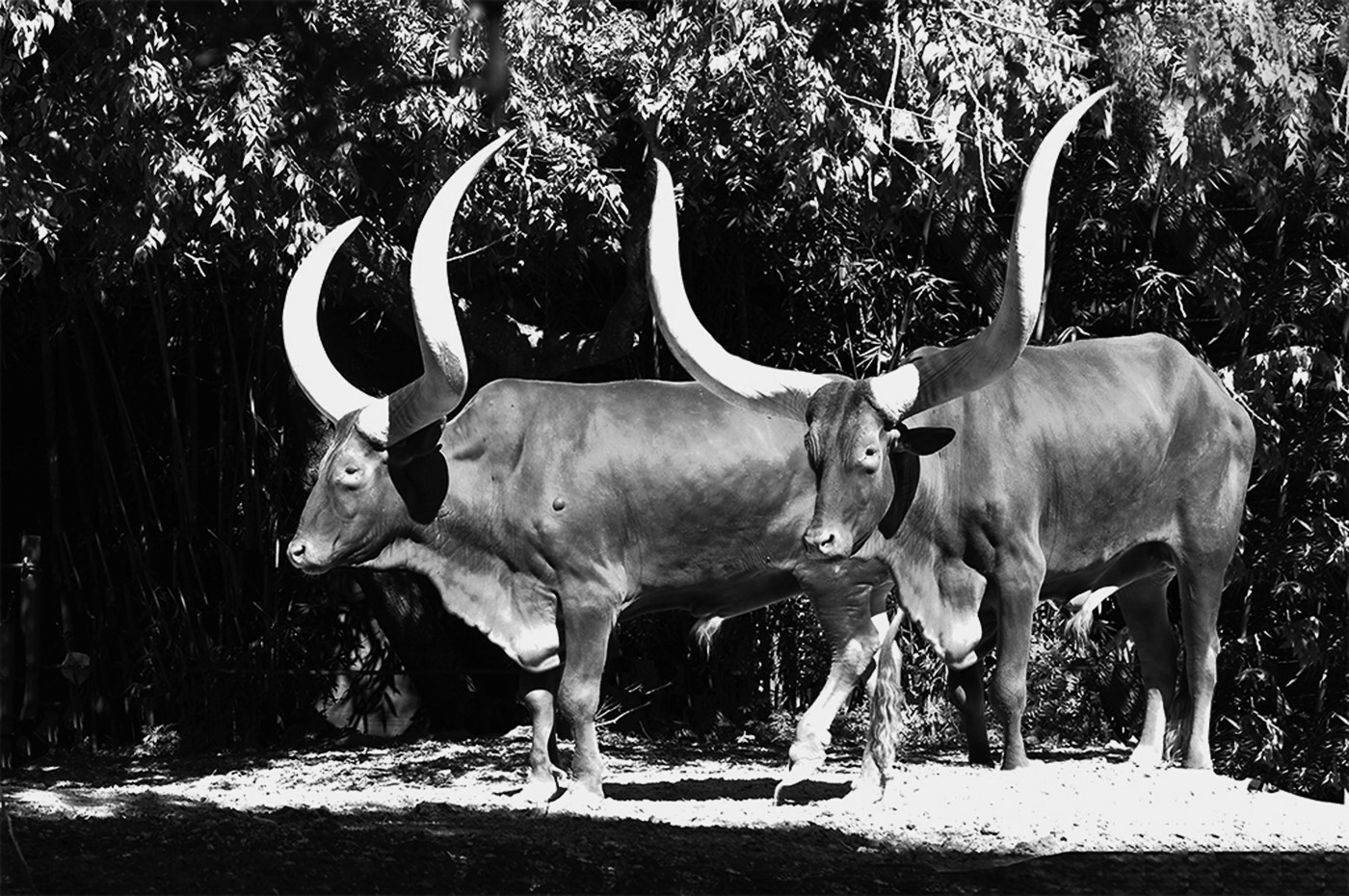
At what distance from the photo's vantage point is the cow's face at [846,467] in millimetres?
5527

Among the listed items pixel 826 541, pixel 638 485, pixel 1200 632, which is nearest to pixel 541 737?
pixel 638 485

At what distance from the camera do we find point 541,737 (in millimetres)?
6184

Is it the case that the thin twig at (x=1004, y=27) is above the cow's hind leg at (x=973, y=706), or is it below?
above

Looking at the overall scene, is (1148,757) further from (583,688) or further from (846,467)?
(583,688)

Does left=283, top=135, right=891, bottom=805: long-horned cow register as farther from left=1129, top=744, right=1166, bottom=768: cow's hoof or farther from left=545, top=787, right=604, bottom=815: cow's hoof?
left=1129, top=744, right=1166, bottom=768: cow's hoof

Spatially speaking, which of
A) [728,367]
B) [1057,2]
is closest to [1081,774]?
[728,367]

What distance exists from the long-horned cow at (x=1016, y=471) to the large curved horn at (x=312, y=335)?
1175 millimetres

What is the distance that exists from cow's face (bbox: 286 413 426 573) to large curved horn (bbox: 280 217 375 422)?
0.22m

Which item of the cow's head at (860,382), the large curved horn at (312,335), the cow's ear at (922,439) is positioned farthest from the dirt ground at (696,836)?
the large curved horn at (312,335)

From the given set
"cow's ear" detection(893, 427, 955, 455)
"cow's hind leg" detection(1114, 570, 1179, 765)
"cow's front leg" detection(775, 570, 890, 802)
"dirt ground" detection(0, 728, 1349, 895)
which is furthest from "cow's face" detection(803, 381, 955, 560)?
"cow's hind leg" detection(1114, 570, 1179, 765)

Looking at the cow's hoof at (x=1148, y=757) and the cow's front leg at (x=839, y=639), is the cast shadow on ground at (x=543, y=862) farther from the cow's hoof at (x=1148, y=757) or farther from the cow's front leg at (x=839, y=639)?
the cow's hoof at (x=1148, y=757)

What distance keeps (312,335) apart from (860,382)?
6.23ft

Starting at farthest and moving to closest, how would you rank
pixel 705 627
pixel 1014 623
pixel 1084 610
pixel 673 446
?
1. pixel 705 627
2. pixel 1084 610
3. pixel 673 446
4. pixel 1014 623

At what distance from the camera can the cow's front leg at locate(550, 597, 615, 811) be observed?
6008 millimetres
